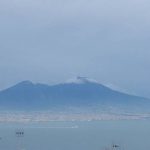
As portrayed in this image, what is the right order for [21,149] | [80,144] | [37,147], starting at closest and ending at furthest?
[21,149] < [37,147] < [80,144]

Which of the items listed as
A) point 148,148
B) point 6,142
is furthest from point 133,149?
point 6,142

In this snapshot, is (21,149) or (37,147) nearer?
(21,149)

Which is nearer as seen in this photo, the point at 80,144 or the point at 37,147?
the point at 37,147

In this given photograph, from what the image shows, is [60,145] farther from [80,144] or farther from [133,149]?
[133,149]

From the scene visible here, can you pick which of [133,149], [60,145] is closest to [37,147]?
[60,145]

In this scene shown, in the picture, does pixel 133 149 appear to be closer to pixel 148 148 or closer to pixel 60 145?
pixel 148 148

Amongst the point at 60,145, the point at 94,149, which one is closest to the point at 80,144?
the point at 60,145

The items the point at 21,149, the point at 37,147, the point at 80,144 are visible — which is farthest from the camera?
the point at 80,144
